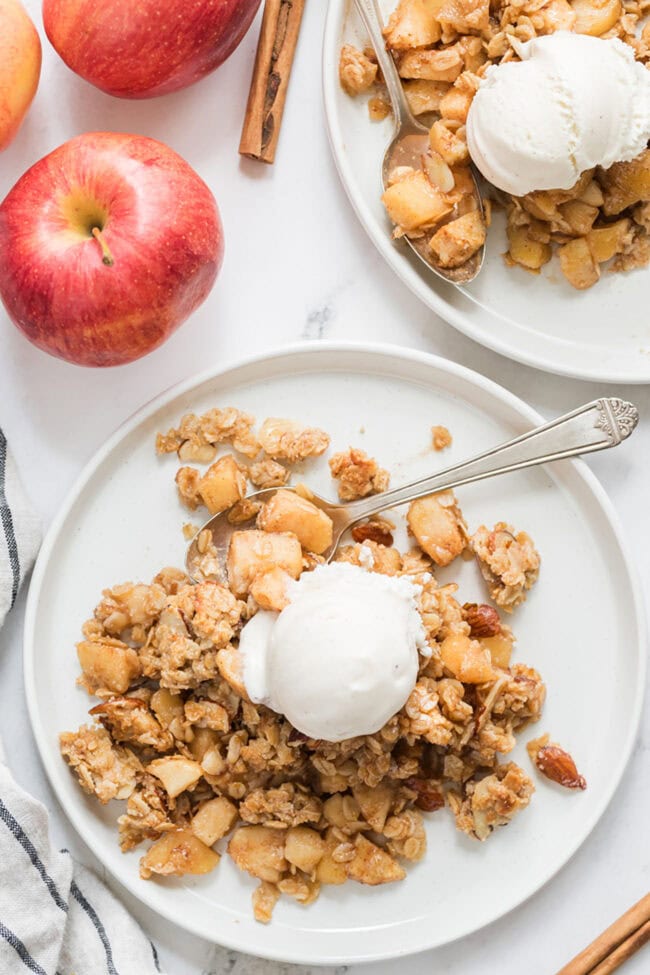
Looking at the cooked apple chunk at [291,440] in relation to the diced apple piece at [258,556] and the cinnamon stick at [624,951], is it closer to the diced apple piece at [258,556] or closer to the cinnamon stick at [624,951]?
the diced apple piece at [258,556]

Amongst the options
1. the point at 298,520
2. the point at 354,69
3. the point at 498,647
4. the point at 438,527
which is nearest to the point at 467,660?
the point at 498,647

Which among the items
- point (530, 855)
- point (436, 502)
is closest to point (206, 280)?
point (436, 502)

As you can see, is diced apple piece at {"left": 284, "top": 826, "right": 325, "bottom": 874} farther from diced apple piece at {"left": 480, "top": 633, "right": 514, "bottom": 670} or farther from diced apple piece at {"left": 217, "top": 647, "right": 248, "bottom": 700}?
diced apple piece at {"left": 480, "top": 633, "right": 514, "bottom": 670}

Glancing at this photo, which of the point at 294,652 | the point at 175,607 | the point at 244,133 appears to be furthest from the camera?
the point at 244,133

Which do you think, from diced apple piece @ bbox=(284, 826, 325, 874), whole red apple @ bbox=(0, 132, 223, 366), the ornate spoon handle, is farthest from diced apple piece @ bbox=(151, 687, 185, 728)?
whole red apple @ bbox=(0, 132, 223, 366)

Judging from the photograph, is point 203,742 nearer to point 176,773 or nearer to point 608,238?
point 176,773

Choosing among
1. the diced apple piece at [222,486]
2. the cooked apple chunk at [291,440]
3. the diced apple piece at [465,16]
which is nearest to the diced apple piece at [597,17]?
the diced apple piece at [465,16]

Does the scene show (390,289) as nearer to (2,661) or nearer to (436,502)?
(436,502)
